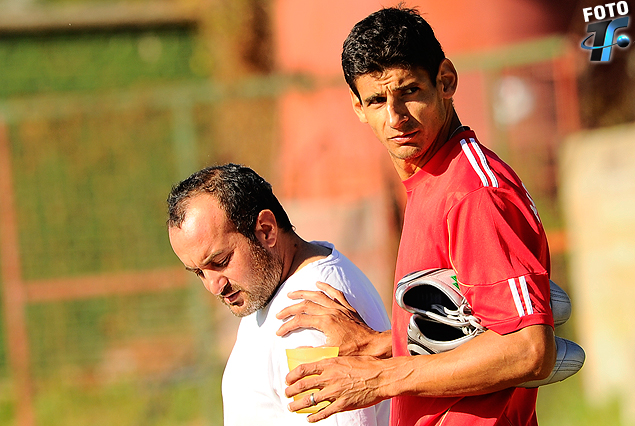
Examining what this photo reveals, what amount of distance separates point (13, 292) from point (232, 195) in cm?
501

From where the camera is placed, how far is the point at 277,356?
7.89 ft

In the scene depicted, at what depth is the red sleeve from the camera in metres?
1.73

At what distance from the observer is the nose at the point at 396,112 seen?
6.55 ft

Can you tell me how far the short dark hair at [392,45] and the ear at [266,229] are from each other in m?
0.74

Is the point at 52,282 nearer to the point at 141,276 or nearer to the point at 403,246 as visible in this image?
the point at 141,276

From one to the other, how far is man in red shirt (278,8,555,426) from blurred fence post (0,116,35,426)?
5.35 m

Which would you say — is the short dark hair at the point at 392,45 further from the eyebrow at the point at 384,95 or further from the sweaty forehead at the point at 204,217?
the sweaty forehead at the point at 204,217

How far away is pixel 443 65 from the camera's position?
2061mm

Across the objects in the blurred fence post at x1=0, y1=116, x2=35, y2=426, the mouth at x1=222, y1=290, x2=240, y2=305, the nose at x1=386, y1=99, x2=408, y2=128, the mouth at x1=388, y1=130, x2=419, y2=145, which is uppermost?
the nose at x1=386, y1=99, x2=408, y2=128

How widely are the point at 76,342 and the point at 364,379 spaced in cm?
623

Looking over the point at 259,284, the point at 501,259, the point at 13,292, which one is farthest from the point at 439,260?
the point at 13,292

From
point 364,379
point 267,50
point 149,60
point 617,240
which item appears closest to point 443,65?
point 364,379

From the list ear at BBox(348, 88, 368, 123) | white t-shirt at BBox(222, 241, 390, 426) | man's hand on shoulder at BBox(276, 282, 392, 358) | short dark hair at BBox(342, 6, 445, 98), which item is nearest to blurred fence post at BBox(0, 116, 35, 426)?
white t-shirt at BBox(222, 241, 390, 426)

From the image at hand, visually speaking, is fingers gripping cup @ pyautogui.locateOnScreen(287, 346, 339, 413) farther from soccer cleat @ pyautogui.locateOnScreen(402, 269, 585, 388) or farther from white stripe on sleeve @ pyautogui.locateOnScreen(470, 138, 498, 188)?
white stripe on sleeve @ pyautogui.locateOnScreen(470, 138, 498, 188)
